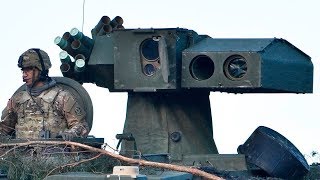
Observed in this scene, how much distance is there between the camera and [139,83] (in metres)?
18.3

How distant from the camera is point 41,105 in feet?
59.0

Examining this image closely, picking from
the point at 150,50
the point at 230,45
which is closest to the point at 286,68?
the point at 230,45

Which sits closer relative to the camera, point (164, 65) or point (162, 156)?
point (162, 156)

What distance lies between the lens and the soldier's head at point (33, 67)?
18.1m

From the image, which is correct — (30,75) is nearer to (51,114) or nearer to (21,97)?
(21,97)

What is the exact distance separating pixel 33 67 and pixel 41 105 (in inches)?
21.9

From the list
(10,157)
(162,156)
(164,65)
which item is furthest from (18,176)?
(164,65)

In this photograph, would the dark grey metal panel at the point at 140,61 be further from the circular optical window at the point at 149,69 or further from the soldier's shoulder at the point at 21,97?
the soldier's shoulder at the point at 21,97

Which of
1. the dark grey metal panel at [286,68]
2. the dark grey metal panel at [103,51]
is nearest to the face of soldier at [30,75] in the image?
the dark grey metal panel at [103,51]

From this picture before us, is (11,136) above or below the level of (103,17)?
below

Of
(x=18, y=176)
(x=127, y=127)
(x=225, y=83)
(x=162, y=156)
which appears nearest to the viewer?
(x=18, y=176)

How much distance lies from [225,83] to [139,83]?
50.1 inches

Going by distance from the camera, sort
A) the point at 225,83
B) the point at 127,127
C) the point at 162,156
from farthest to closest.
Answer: the point at 127,127
the point at 225,83
the point at 162,156

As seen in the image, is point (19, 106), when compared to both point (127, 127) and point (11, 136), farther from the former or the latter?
point (127, 127)
